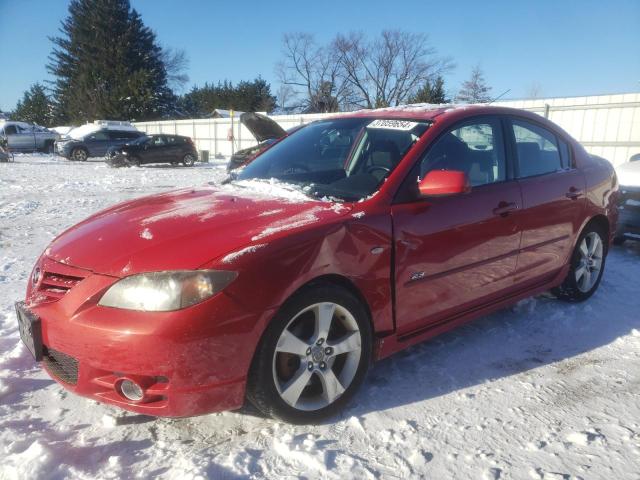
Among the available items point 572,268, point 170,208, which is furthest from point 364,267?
point 572,268

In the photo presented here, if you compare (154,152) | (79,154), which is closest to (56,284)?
(154,152)

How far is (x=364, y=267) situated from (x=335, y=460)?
2.98 feet

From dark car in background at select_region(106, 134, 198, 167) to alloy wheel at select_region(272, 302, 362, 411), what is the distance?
18696mm

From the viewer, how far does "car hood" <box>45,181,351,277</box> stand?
84.7 inches

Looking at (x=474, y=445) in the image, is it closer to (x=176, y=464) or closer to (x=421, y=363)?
(x=421, y=363)

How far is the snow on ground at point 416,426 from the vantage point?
83.0 inches

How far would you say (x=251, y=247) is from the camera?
84.9 inches

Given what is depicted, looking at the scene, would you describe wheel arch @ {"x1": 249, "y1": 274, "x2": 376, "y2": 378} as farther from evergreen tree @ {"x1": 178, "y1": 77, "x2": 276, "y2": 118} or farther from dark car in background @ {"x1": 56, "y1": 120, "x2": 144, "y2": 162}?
evergreen tree @ {"x1": 178, "y1": 77, "x2": 276, "y2": 118}

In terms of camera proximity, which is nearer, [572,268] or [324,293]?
[324,293]

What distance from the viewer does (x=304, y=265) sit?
226 centimetres

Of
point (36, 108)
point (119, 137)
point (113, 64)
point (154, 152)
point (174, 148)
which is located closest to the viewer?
point (154, 152)

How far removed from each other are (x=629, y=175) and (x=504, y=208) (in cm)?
373

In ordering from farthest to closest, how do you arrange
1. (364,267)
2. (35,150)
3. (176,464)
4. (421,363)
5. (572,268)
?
1. (35,150)
2. (572,268)
3. (421,363)
4. (364,267)
5. (176,464)

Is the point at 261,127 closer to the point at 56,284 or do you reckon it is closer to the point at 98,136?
→ the point at 56,284
